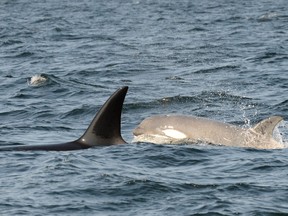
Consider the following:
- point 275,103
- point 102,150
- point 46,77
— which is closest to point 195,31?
point 46,77

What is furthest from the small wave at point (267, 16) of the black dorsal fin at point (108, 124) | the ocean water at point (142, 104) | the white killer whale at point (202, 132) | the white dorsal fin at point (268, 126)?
the black dorsal fin at point (108, 124)

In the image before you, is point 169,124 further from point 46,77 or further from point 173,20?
point 173,20

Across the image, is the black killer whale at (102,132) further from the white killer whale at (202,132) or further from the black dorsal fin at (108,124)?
the white killer whale at (202,132)

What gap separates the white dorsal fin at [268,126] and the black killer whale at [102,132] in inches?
89.1

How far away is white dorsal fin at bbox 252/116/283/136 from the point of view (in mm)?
15944

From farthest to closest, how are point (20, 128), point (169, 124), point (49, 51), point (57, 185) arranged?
point (49, 51) < point (20, 128) < point (169, 124) < point (57, 185)

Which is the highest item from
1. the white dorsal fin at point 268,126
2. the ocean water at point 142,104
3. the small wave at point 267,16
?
the white dorsal fin at point 268,126

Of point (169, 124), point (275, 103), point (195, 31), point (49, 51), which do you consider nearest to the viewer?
point (169, 124)

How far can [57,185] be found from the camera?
1350 centimetres

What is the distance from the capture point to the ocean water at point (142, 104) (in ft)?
42.1

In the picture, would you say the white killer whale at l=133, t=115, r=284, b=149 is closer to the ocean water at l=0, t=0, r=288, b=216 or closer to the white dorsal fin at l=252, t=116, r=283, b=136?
the white dorsal fin at l=252, t=116, r=283, b=136

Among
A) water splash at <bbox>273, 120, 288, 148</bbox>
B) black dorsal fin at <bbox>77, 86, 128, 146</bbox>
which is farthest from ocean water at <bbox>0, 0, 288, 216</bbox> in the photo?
black dorsal fin at <bbox>77, 86, 128, 146</bbox>

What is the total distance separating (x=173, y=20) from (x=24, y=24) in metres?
7.72

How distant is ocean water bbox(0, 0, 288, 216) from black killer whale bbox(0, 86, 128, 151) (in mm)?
211
